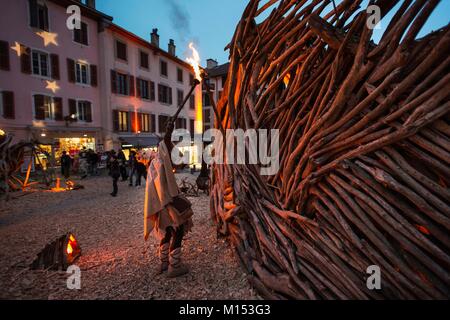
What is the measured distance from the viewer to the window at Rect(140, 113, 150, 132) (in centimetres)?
2127

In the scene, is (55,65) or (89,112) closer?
(55,65)

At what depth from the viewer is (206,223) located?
A: 5.38 metres

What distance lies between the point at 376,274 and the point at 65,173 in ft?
46.7

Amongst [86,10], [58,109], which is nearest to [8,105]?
[58,109]

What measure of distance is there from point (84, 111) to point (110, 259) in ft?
56.3

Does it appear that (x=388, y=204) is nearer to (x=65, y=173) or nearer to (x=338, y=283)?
(x=338, y=283)

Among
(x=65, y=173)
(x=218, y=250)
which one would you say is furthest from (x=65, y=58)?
(x=218, y=250)

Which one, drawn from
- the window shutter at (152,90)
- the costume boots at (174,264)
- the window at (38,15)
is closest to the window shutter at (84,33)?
the window at (38,15)

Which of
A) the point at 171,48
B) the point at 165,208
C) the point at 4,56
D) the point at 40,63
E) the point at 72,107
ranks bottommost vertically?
the point at 165,208

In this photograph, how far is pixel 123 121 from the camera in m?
19.6

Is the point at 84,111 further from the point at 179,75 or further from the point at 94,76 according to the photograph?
the point at 179,75

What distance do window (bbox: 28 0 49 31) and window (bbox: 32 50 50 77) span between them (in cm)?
167

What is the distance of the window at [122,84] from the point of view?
19000mm

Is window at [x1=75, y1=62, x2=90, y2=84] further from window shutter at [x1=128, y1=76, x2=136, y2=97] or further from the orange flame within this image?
the orange flame
